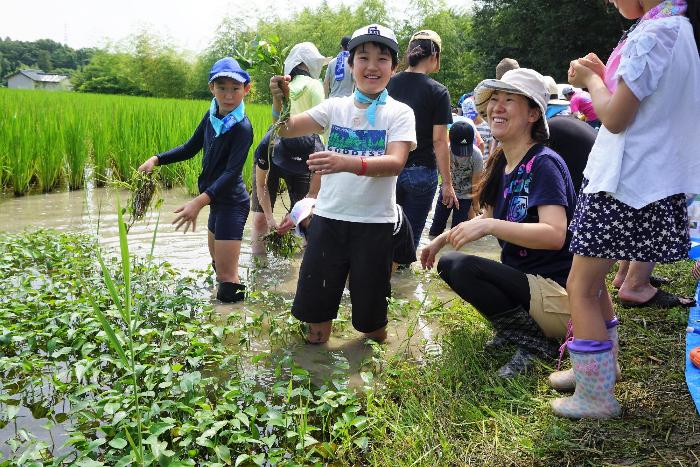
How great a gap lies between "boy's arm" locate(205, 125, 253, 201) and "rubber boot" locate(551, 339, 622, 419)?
258cm

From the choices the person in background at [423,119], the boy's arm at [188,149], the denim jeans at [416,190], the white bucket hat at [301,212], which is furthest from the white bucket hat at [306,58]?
the white bucket hat at [301,212]

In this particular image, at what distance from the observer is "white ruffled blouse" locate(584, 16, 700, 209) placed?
2248mm

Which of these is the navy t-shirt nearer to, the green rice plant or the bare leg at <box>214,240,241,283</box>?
the bare leg at <box>214,240,241,283</box>

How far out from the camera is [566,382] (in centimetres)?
280

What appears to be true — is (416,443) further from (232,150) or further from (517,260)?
(232,150)

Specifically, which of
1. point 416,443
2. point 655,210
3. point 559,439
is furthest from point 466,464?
point 655,210

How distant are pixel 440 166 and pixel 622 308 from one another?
5.69 feet

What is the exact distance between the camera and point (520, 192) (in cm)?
311

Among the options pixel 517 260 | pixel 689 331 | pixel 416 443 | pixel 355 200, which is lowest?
pixel 416 443

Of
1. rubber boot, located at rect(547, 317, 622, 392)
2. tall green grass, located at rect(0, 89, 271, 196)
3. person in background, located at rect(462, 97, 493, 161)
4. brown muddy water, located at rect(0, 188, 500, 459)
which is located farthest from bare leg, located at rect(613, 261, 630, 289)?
tall green grass, located at rect(0, 89, 271, 196)

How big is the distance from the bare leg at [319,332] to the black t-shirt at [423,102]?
5.76 ft

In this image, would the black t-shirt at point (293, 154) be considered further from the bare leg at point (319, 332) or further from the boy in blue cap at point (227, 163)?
the bare leg at point (319, 332)

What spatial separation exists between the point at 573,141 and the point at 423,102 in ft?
4.43

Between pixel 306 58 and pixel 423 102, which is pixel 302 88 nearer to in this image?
pixel 306 58
